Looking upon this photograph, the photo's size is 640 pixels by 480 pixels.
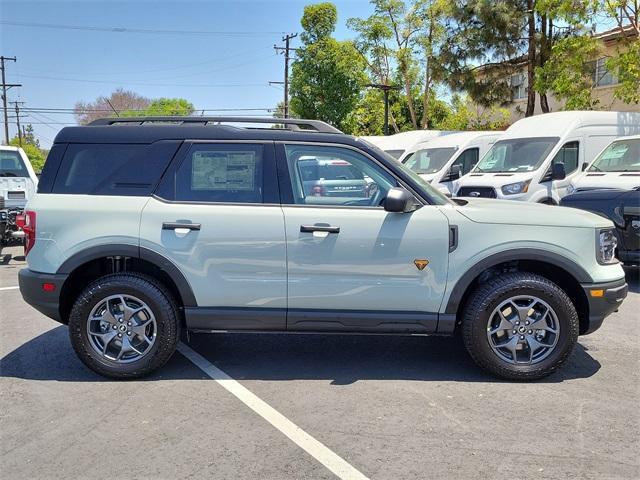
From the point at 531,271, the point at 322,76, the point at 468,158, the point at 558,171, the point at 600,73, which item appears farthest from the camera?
the point at 322,76

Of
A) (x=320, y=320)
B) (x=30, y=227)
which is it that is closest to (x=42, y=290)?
(x=30, y=227)

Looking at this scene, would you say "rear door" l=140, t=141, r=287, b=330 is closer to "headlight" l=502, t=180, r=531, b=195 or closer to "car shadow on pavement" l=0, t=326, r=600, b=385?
"car shadow on pavement" l=0, t=326, r=600, b=385

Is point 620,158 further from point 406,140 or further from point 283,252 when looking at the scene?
point 406,140

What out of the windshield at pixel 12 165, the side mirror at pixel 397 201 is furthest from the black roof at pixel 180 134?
the windshield at pixel 12 165

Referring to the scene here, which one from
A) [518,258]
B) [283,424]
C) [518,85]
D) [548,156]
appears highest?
[518,85]

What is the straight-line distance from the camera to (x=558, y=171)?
33.6 ft

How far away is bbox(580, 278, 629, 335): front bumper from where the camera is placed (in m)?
4.27

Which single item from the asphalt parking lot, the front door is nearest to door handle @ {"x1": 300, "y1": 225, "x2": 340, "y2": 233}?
the front door

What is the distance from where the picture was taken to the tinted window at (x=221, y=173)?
439 centimetres

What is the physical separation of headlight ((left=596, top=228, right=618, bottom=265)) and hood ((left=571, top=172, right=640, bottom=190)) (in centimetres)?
511

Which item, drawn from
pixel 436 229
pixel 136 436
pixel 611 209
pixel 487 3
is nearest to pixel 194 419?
pixel 136 436

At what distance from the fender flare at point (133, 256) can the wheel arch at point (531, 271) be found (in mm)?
1998

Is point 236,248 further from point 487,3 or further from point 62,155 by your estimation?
point 487,3

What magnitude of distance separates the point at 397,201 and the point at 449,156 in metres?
11.4
